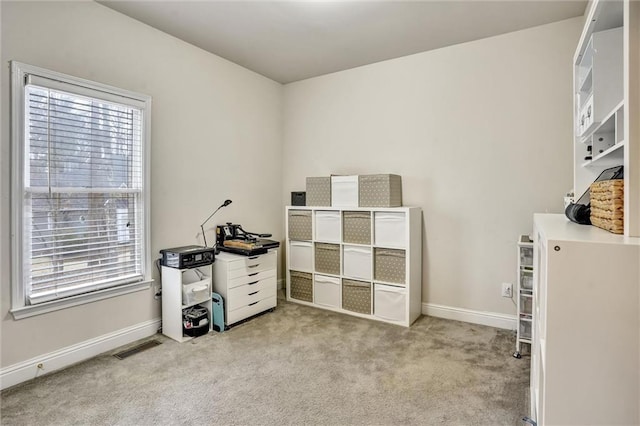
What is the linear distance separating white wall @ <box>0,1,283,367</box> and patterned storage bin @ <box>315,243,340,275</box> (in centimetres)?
86

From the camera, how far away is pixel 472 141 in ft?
10.4

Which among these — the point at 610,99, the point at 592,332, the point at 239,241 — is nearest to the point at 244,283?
the point at 239,241

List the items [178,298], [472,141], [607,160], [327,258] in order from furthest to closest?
[327,258] → [472,141] → [178,298] → [607,160]

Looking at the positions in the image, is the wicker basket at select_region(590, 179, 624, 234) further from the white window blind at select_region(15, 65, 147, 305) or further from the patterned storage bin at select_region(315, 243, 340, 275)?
the white window blind at select_region(15, 65, 147, 305)

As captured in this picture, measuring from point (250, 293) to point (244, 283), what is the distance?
13 cm

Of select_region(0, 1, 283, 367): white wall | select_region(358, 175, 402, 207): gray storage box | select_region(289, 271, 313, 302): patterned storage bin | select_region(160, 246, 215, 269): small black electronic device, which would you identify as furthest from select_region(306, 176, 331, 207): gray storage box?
select_region(160, 246, 215, 269): small black electronic device

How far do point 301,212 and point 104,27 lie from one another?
2.29 m

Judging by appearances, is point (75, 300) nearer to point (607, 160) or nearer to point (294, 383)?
point (294, 383)

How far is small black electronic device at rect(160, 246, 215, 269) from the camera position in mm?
2795

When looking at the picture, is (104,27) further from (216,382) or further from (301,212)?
(216,382)

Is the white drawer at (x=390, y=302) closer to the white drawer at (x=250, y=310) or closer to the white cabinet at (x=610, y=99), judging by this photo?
the white drawer at (x=250, y=310)

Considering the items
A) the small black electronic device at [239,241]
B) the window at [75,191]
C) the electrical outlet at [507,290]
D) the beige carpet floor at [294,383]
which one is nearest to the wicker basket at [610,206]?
the beige carpet floor at [294,383]

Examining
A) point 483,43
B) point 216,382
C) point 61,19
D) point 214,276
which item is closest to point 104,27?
point 61,19

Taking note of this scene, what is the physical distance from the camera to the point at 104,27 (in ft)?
8.45
